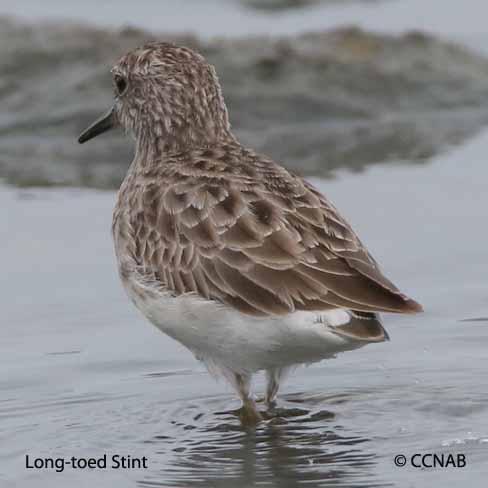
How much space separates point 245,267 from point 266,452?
97 cm

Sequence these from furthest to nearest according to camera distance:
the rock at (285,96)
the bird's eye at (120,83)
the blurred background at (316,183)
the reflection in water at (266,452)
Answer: the rock at (285,96), the bird's eye at (120,83), the blurred background at (316,183), the reflection in water at (266,452)

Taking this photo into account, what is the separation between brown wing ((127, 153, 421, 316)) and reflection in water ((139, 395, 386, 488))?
77cm

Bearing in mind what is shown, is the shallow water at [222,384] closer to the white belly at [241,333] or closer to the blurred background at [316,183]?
the blurred background at [316,183]

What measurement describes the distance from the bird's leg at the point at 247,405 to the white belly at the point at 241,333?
21 cm

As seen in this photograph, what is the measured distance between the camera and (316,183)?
13000mm

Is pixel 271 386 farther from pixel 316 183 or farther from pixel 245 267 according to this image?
pixel 316 183

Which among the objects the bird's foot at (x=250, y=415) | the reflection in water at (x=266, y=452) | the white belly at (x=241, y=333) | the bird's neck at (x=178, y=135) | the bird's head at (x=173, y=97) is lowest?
the reflection in water at (x=266, y=452)

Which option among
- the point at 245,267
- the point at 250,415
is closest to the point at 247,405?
the point at 250,415

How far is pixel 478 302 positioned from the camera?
1025 cm

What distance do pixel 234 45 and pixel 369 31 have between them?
67.5 inches

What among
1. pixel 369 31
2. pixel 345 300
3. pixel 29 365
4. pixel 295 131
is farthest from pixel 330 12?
pixel 345 300

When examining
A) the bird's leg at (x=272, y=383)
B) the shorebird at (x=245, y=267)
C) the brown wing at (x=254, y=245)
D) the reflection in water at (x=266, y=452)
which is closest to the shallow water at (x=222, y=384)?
the reflection in water at (x=266, y=452)

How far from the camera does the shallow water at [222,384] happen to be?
779 cm

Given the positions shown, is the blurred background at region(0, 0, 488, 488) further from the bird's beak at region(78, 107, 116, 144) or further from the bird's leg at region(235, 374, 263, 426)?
the bird's beak at region(78, 107, 116, 144)
